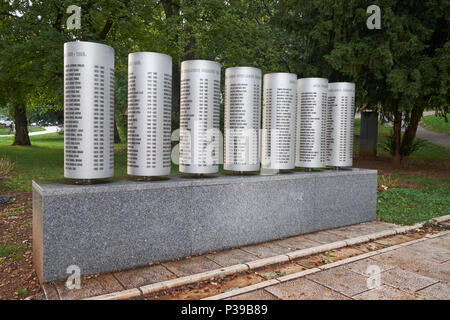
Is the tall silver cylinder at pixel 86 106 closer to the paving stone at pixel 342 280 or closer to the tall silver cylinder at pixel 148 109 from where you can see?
the tall silver cylinder at pixel 148 109

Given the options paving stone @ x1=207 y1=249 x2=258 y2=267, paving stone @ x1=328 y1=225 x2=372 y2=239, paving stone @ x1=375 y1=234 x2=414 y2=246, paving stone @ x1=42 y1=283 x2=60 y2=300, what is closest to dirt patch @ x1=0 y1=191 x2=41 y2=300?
paving stone @ x1=42 y1=283 x2=60 y2=300

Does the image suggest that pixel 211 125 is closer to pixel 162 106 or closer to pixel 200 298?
pixel 162 106

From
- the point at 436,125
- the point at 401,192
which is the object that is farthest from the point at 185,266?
the point at 436,125

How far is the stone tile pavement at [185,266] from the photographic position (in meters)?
3.47

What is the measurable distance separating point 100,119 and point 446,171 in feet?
47.6

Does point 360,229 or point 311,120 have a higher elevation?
point 311,120

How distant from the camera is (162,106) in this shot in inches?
170

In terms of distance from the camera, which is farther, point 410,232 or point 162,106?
point 410,232

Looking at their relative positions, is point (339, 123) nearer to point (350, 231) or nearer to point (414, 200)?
point (350, 231)

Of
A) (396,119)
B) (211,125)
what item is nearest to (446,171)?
(396,119)

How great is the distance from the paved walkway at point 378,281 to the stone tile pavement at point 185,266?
756 mm

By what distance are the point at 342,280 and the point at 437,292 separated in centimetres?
88

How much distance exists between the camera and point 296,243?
5.13 metres

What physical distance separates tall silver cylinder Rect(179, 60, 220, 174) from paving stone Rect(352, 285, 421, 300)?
7.37ft
